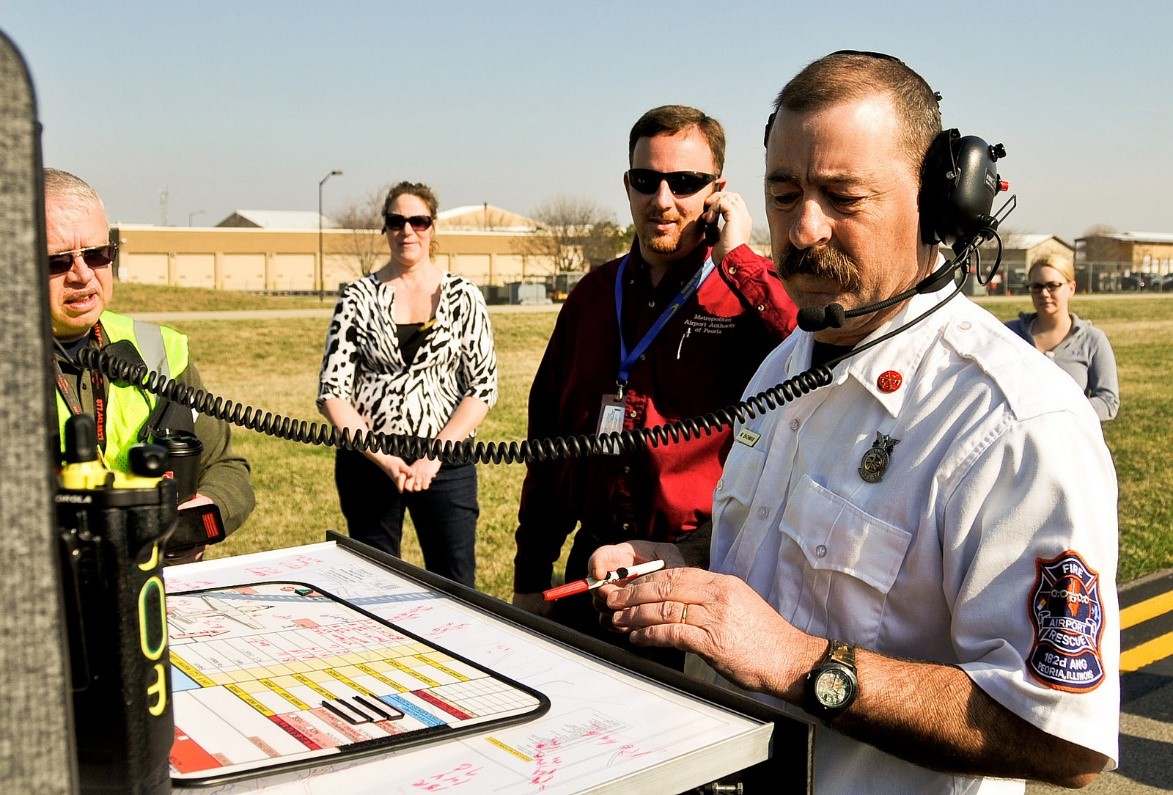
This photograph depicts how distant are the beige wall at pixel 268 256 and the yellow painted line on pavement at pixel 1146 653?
63749 mm

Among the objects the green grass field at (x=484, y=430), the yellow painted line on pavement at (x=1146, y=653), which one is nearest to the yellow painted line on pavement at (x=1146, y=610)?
the yellow painted line on pavement at (x=1146, y=653)

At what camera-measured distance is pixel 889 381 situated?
80.8 inches

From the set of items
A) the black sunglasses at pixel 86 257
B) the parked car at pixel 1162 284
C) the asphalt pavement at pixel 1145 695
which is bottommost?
the asphalt pavement at pixel 1145 695

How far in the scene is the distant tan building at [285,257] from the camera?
68.0 metres

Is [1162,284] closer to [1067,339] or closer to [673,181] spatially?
[1067,339]

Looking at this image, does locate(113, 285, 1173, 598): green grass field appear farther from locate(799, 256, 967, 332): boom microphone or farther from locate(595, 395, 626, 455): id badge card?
locate(799, 256, 967, 332): boom microphone

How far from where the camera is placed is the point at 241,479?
146 inches

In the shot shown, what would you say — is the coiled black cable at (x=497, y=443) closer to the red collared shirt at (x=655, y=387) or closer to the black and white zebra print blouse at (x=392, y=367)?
the red collared shirt at (x=655, y=387)

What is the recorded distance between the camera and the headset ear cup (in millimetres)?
2102

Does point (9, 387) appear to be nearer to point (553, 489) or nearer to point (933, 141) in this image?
point (933, 141)

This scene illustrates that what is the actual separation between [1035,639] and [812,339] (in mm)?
969

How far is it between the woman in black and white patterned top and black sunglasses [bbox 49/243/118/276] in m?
2.20

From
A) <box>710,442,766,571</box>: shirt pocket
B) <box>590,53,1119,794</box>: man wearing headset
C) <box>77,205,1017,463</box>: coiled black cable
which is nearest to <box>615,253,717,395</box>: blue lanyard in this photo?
<box>77,205,1017,463</box>: coiled black cable

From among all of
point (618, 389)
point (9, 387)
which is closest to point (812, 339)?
point (618, 389)
